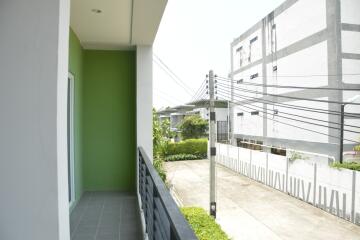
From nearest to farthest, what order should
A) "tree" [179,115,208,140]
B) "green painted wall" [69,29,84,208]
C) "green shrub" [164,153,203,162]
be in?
"green painted wall" [69,29,84,208] → "green shrub" [164,153,203,162] → "tree" [179,115,208,140]

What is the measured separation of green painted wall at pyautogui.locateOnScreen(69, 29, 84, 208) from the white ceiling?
204 millimetres

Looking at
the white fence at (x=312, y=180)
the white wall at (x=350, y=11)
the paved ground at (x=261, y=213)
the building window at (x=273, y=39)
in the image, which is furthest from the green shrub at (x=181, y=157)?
the white wall at (x=350, y=11)

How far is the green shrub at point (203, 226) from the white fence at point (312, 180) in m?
4.32

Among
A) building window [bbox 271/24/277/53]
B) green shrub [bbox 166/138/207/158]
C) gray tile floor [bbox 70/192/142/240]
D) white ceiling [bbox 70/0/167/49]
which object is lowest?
green shrub [bbox 166/138/207/158]

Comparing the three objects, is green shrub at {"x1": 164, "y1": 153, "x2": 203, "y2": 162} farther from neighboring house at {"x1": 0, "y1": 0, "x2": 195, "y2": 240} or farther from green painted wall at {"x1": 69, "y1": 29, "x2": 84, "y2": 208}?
green painted wall at {"x1": 69, "y1": 29, "x2": 84, "y2": 208}

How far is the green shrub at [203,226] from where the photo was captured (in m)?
3.28

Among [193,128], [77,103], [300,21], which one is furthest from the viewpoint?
[193,128]

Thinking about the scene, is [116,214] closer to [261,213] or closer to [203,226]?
[203,226]

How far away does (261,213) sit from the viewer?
23.2ft

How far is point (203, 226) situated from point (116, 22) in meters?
2.82

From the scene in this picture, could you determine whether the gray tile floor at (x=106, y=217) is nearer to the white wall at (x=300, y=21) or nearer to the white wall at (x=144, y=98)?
the white wall at (x=144, y=98)

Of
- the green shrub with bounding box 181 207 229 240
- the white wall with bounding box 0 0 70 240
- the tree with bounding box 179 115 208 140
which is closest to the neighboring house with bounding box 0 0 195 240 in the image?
the white wall with bounding box 0 0 70 240

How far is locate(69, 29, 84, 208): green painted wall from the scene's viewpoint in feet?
13.9

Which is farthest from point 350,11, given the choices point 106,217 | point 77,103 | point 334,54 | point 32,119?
point 32,119
